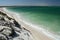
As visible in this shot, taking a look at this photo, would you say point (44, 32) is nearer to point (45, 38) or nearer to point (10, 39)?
point (45, 38)

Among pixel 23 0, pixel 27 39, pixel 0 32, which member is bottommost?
pixel 23 0

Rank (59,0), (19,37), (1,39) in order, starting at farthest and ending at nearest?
(59,0) → (19,37) → (1,39)

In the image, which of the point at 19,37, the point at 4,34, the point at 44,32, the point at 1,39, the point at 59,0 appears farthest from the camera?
the point at 59,0

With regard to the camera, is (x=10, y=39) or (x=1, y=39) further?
(x=10, y=39)

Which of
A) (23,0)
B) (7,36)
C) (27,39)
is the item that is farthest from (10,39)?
(23,0)

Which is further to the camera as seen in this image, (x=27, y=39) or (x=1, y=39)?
(x=27, y=39)

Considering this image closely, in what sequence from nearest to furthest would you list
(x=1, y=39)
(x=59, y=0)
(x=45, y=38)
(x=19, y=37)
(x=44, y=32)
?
(x=1, y=39)
(x=19, y=37)
(x=45, y=38)
(x=44, y=32)
(x=59, y=0)

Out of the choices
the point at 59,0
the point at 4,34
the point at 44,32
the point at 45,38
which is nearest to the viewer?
the point at 4,34

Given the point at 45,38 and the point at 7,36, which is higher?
the point at 7,36

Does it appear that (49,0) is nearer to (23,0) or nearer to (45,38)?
(23,0)

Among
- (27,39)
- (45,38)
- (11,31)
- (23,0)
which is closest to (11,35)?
(11,31)
